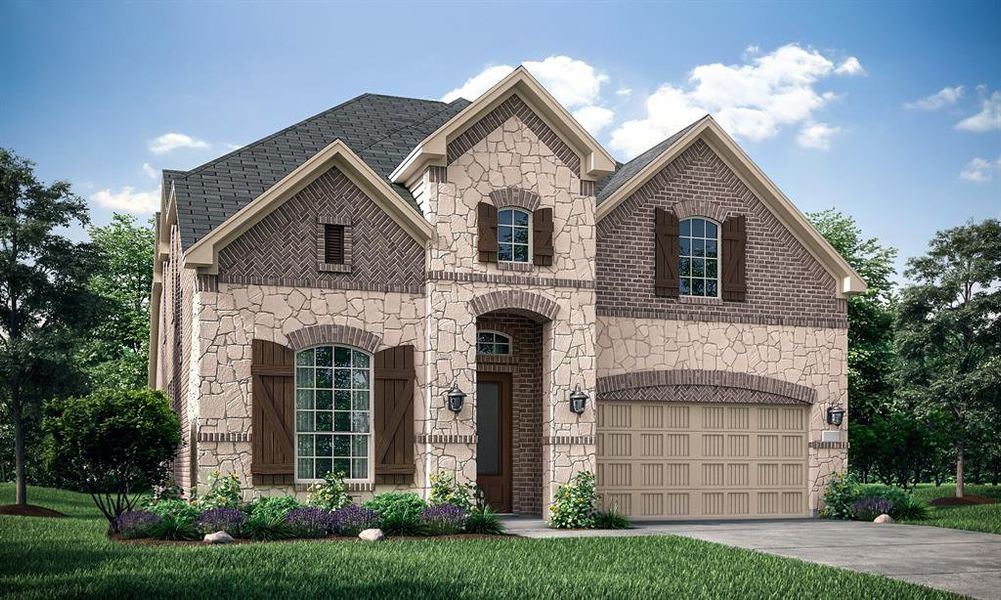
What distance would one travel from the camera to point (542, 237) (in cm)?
1845

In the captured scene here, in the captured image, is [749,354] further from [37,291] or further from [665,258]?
[37,291]

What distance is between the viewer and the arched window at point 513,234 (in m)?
18.5

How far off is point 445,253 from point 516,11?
534 centimetres

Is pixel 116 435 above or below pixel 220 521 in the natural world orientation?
above

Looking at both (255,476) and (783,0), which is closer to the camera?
(255,476)

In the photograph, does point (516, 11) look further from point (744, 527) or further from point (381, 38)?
point (744, 527)

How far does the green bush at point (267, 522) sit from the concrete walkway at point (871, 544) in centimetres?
354

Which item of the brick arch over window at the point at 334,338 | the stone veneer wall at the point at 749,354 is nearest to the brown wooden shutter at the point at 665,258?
the stone veneer wall at the point at 749,354

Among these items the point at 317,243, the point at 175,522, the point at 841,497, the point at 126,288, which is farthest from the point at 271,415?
the point at 126,288

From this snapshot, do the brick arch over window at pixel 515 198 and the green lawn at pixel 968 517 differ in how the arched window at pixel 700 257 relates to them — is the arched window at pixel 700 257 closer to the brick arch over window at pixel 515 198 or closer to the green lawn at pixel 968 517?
the brick arch over window at pixel 515 198

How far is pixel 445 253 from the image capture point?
17922 mm

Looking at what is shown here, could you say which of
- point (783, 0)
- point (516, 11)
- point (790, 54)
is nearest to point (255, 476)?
point (516, 11)

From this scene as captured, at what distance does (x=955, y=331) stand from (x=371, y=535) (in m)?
16.4

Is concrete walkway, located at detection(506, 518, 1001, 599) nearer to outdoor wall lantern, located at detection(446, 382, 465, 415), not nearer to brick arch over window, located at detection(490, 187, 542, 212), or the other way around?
outdoor wall lantern, located at detection(446, 382, 465, 415)
